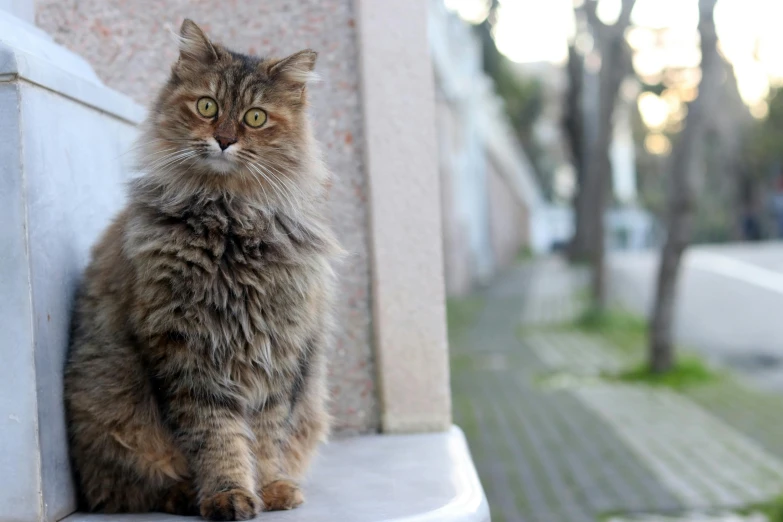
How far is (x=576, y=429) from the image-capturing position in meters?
8.80

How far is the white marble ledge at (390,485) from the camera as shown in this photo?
2490 millimetres

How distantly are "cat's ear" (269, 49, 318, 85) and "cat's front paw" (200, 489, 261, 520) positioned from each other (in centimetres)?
120

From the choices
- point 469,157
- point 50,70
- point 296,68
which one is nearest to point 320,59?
point 296,68

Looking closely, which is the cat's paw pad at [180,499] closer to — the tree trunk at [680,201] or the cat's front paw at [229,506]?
the cat's front paw at [229,506]

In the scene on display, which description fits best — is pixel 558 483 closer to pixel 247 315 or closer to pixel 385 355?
pixel 385 355

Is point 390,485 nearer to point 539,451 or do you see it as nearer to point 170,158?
point 170,158

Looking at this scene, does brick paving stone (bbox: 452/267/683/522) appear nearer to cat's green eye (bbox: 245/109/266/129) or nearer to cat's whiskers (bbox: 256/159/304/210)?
cat's whiskers (bbox: 256/159/304/210)

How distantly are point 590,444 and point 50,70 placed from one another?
659 centimetres

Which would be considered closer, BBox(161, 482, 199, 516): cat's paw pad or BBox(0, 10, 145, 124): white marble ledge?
BBox(0, 10, 145, 124): white marble ledge

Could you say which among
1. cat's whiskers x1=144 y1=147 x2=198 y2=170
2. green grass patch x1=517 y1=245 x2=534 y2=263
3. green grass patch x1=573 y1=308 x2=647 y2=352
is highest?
cat's whiskers x1=144 y1=147 x2=198 y2=170

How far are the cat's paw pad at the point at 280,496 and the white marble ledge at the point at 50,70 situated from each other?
1266 millimetres

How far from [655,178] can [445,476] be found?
190ft

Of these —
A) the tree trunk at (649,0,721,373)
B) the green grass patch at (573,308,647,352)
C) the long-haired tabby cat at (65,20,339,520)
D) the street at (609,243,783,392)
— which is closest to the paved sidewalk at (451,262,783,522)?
the tree trunk at (649,0,721,373)

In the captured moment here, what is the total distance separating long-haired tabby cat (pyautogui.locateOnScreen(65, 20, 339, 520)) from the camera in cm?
253
